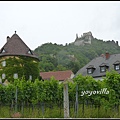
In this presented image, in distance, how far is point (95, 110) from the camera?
16391 mm

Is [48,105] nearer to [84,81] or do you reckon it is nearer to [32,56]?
[84,81]

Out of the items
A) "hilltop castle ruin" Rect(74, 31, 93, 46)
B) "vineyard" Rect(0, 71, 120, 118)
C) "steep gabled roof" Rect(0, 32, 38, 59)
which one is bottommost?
"vineyard" Rect(0, 71, 120, 118)

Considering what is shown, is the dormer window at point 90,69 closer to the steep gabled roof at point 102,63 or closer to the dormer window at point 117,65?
the steep gabled roof at point 102,63

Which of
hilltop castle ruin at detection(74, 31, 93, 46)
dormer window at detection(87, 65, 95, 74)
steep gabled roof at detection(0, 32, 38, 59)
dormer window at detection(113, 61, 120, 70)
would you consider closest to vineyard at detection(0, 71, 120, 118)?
steep gabled roof at detection(0, 32, 38, 59)

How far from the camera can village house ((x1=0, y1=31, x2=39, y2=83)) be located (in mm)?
40875

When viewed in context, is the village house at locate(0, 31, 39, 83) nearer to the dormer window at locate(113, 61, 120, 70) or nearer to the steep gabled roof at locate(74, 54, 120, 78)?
the steep gabled roof at locate(74, 54, 120, 78)

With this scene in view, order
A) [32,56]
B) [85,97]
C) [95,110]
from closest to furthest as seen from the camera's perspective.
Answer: [95,110]
[85,97]
[32,56]

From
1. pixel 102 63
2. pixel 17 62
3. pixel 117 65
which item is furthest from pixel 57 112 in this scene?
pixel 102 63

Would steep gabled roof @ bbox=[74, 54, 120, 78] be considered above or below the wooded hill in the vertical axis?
below

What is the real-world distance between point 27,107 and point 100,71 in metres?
26.6

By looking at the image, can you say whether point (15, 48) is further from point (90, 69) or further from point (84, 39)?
point (84, 39)

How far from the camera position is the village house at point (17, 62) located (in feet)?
134

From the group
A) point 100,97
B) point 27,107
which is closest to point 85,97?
point 100,97

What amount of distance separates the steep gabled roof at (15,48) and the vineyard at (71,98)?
2130cm
